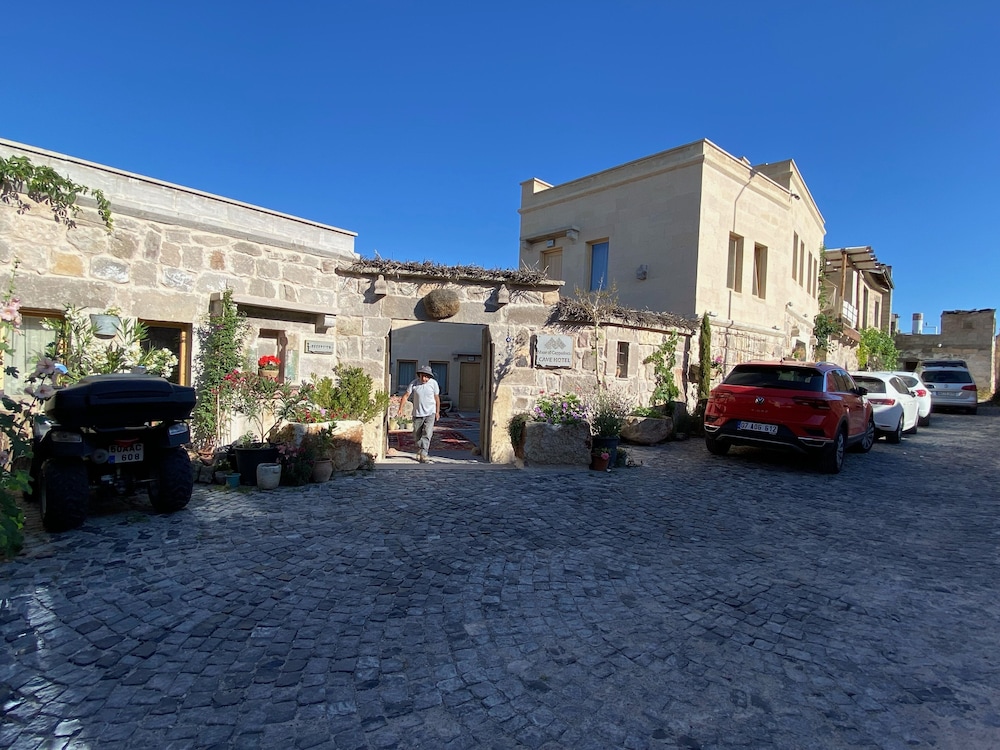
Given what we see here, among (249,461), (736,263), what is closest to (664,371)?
(736,263)

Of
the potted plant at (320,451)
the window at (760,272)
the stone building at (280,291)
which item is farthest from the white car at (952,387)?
the potted plant at (320,451)

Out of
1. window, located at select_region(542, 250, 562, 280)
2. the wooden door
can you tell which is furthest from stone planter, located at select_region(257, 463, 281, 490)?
the wooden door

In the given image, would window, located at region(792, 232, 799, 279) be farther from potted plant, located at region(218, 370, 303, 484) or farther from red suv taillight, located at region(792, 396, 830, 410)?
potted plant, located at region(218, 370, 303, 484)

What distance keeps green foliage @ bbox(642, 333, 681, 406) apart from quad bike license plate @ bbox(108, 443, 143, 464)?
9072mm

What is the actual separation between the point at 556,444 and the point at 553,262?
9273 mm

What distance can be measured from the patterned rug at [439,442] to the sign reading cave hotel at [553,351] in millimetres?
2285

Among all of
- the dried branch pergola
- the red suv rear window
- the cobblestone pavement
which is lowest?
the cobblestone pavement

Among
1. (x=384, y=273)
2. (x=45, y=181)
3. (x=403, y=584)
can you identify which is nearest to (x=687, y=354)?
(x=384, y=273)

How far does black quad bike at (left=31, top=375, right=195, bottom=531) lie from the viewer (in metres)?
4.36

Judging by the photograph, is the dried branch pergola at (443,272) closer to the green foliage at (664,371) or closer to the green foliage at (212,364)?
the green foliage at (212,364)

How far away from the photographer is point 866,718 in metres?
2.37

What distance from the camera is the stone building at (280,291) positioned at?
5.66 m

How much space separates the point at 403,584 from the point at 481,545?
948 millimetres

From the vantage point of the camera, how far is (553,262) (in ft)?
52.5
